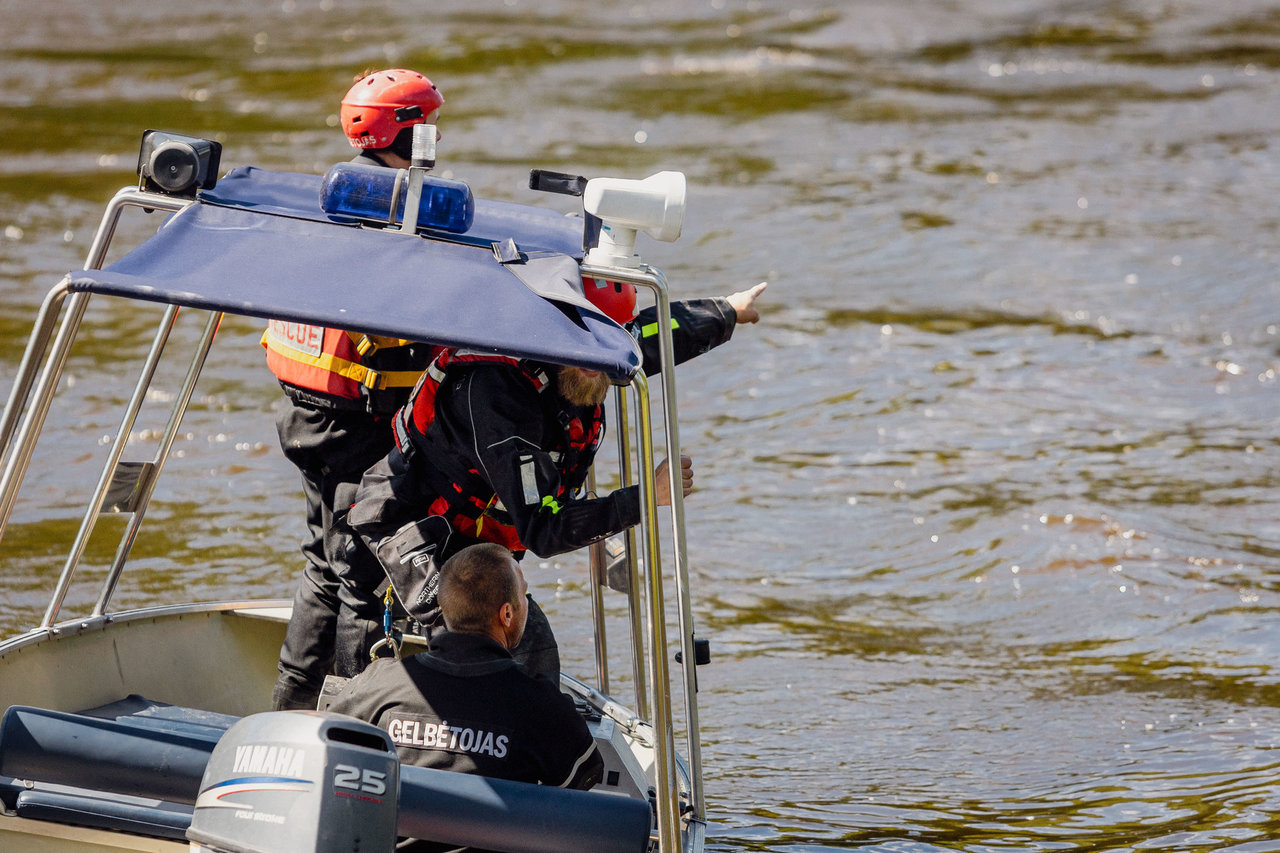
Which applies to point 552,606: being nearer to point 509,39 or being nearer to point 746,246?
point 746,246

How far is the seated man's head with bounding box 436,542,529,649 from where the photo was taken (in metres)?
3.14

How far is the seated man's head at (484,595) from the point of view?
3.14 m

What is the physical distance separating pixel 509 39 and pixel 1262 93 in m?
8.91

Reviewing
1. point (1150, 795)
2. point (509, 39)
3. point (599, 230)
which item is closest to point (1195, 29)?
point (509, 39)

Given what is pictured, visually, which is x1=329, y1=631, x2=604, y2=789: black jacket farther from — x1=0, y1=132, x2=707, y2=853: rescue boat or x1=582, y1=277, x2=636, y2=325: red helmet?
x1=582, y1=277, x2=636, y2=325: red helmet

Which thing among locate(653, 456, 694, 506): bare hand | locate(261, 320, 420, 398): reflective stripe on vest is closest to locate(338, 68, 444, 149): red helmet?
locate(261, 320, 420, 398): reflective stripe on vest

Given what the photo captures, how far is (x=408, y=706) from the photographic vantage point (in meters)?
3.09

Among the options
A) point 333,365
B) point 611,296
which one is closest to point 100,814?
point 333,365

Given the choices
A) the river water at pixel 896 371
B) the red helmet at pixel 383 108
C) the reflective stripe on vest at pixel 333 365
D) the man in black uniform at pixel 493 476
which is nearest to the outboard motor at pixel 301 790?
the man in black uniform at pixel 493 476

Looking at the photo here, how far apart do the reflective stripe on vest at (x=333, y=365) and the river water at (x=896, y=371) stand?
2.80 feet

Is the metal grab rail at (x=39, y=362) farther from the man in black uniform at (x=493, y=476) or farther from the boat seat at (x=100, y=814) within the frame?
the man in black uniform at (x=493, y=476)

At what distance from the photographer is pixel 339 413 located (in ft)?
13.2

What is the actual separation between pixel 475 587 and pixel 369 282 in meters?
0.66

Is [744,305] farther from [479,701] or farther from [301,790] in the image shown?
[301,790]
